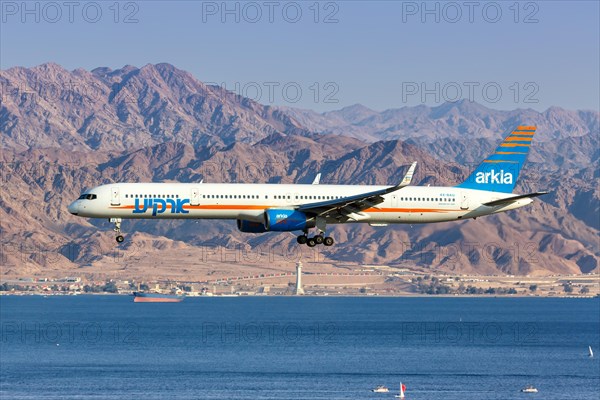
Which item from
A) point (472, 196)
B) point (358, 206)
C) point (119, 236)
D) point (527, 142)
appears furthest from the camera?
point (527, 142)

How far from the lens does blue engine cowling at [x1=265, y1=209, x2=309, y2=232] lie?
126m

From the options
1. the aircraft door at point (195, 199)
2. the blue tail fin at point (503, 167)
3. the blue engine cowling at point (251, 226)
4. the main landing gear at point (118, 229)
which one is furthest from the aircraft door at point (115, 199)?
the blue tail fin at point (503, 167)

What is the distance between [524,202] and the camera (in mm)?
135000

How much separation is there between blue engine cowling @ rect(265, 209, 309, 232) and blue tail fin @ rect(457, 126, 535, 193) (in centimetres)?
2810

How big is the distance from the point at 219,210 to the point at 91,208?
14433 millimetres

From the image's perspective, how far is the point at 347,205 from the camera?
127875 millimetres

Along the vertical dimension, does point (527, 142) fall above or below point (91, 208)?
above

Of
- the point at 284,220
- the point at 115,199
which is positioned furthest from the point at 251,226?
the point at 115,199

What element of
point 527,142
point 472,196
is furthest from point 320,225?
point 527,142

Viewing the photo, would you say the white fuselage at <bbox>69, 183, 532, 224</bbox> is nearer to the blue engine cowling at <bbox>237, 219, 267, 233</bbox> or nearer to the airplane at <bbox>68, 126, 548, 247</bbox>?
the airplane at <bbox>68, 126, 548, 247</bbox>

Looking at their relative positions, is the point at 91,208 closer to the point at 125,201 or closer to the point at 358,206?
the point at 125,201

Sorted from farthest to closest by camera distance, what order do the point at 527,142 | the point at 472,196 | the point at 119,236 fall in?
the point at 527,142 < the point at 472,196 < the point at 119,236

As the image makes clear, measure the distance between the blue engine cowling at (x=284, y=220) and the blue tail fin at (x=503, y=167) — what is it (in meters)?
28.1

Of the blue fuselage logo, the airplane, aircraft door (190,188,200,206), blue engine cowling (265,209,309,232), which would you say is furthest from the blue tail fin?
the blue fuselage logo
